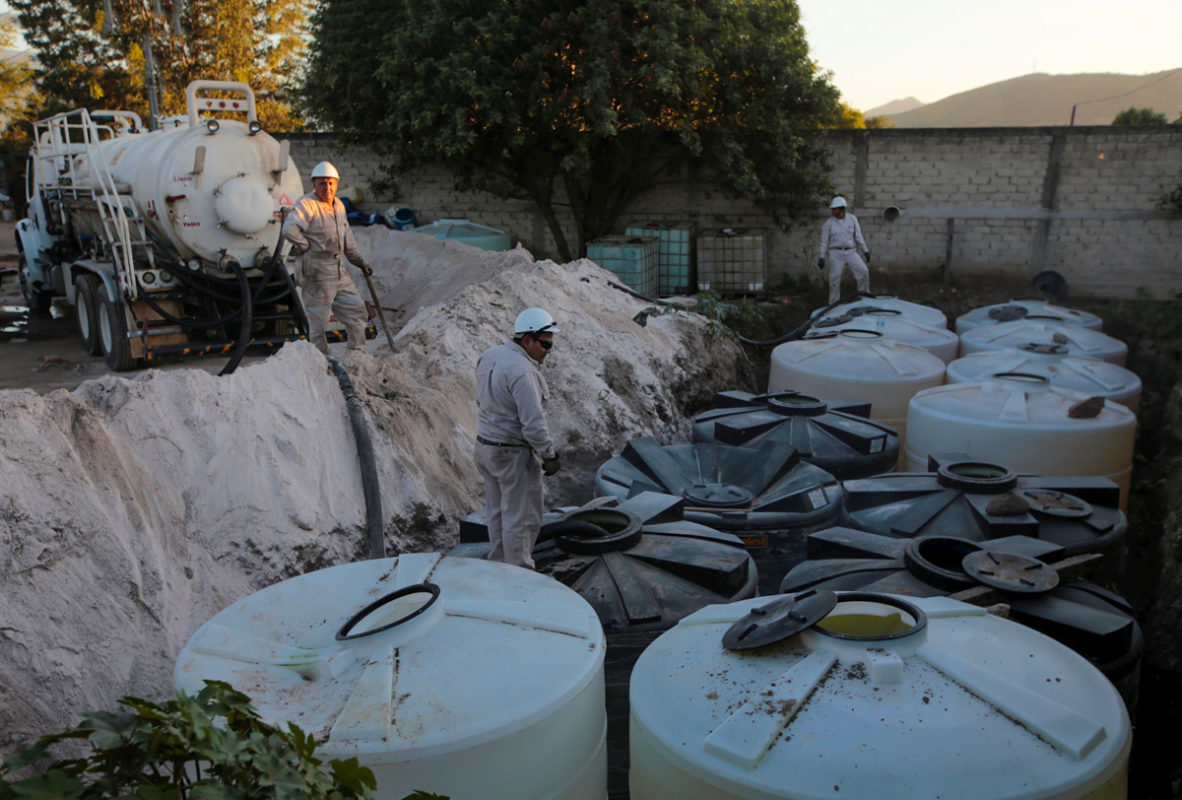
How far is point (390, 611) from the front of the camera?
139 inches

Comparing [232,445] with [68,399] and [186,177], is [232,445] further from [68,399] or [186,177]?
[186,177]

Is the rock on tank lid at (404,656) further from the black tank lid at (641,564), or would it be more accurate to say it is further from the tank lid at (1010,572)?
the tank lid at (1010,572)

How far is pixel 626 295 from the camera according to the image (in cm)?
1172

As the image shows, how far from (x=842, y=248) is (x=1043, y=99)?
3938 inches

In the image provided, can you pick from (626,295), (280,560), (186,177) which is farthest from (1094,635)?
(186,177)

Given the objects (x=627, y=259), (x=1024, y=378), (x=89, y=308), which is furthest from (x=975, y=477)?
(x=89, y=308)

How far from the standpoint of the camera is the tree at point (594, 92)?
1534 cm

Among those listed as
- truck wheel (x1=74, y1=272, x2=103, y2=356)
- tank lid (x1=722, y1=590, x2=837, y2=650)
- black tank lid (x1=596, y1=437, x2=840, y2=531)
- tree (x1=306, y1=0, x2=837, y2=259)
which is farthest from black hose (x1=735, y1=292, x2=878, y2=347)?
truck wheel (x1=74, y1=272, x2=103, y2=356)

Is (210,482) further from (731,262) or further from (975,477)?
(731,262)

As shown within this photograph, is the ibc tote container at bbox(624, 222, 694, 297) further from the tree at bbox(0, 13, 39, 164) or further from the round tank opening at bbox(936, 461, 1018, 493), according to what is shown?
the tree at bbox(0, 13, 39, 164)

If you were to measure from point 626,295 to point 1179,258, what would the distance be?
10800 millimetres

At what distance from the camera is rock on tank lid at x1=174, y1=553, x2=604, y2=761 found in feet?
9.61

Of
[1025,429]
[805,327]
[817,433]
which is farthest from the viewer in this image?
[805,327]

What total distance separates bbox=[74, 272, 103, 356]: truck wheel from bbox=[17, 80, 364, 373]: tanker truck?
0.03 metres
